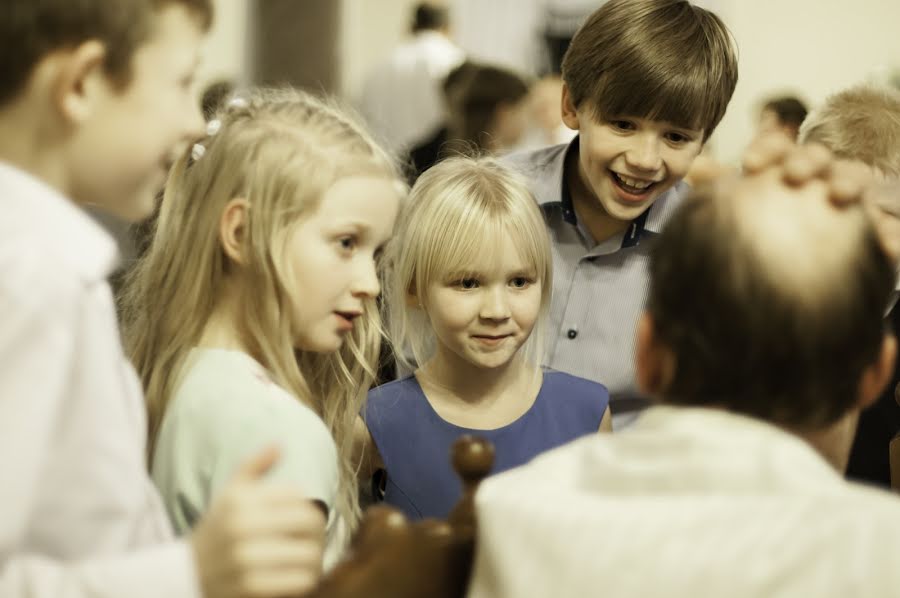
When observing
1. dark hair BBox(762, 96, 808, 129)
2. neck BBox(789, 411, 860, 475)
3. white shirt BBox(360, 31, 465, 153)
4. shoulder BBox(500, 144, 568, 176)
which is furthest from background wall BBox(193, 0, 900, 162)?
neck BBox(789, 411, 860, 475)

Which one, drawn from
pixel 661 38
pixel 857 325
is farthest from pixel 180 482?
pixel 661 38

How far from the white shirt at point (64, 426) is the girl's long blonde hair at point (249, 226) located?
37cm

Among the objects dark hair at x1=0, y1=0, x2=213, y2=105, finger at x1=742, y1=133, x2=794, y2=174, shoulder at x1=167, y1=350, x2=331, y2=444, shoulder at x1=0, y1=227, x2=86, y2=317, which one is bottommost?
shoulder at x1=167, y1=350, x2=331, y2=444

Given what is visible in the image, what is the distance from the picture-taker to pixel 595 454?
1.01 meters

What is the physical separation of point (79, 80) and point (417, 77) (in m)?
5.86

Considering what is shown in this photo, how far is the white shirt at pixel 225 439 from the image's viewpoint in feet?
4.37

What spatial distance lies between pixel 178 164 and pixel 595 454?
92cm

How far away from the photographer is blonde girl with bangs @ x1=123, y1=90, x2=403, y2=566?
4.58 feet

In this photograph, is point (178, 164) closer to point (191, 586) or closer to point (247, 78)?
point (191, 586)

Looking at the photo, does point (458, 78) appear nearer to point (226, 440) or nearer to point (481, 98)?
point (481, 98)

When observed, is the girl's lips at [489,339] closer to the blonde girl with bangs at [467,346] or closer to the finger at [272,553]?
the blonde girl with bangs at [467,346]

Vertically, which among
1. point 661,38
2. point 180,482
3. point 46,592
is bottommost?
point 180,482

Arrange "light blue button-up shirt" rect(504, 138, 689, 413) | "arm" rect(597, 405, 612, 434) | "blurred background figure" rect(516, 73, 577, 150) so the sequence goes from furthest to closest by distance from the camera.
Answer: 1. "blurred background figure" rect(516, 73, 577, 150)
2. "light blue button-up shirt" rect(504, 138, 689, 413)
3. "arm" rect(597, 405, 612, 434)

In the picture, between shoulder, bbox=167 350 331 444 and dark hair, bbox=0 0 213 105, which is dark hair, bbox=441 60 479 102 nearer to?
shoulder, bbox=167 350 331 444
